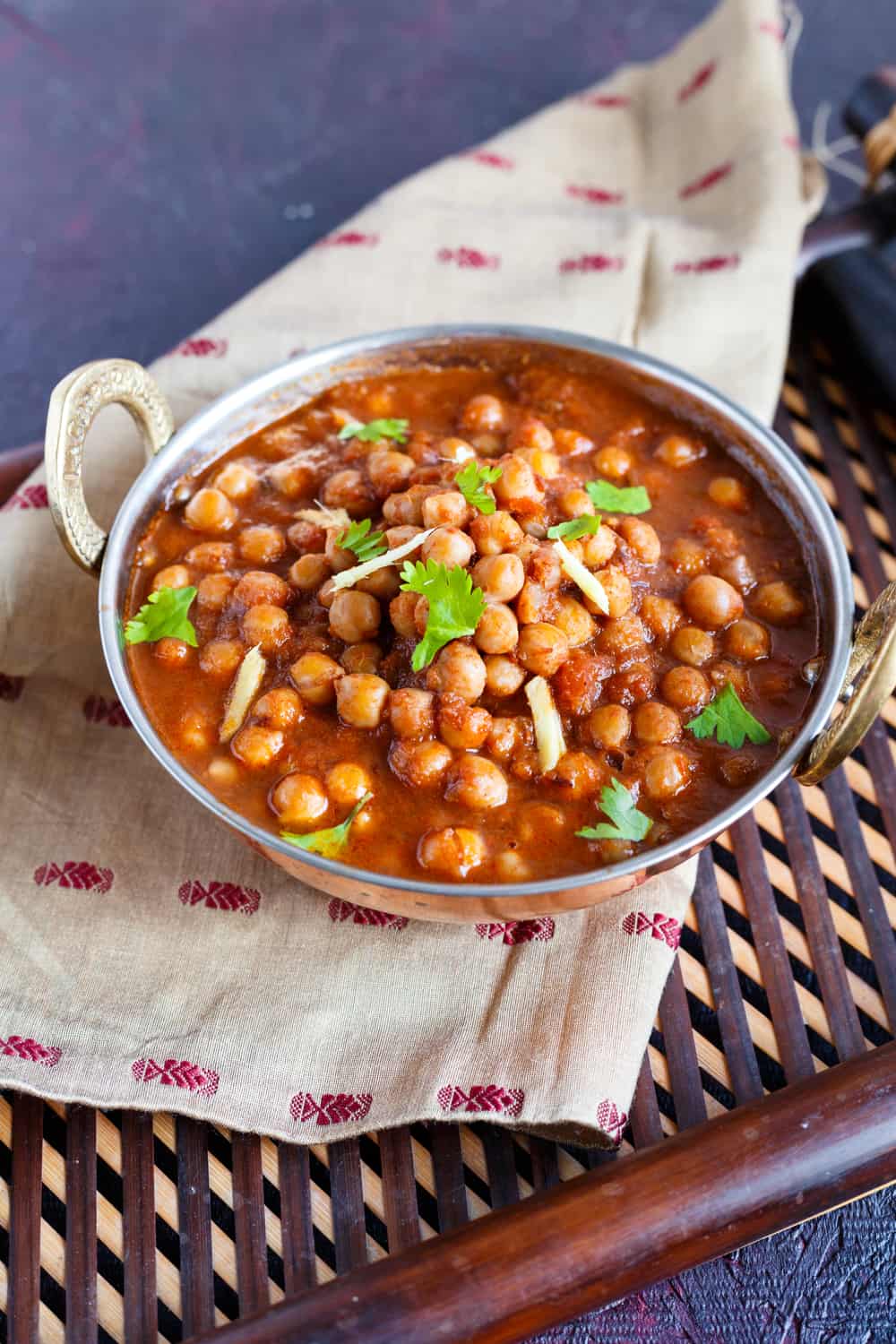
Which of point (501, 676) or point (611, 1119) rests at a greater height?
point (501, 676)

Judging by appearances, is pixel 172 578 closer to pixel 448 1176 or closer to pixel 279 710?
pixel 279 710

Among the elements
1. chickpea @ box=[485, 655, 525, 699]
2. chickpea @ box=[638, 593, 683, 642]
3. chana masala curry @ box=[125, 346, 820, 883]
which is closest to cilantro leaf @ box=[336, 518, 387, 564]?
chana masala curry @ box=[125, 346, 820, 883]

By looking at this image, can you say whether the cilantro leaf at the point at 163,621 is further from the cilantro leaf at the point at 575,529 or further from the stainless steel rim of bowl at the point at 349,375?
the cilantro leaf at the point at 575,529

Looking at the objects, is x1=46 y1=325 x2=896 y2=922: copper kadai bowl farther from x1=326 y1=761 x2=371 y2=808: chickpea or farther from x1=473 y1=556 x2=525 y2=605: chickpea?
x1=473 y1=556 x2=525 y2=605: chickpea

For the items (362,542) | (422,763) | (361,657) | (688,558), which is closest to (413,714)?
(422,763)

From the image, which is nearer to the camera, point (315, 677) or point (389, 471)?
point (315, 677)

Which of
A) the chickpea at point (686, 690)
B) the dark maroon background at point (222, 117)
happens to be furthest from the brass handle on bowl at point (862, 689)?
the dark maroon background at point (222, 117)
